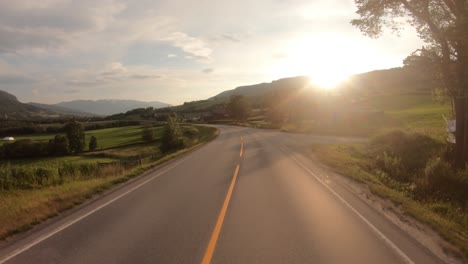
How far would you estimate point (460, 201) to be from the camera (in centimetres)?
1263

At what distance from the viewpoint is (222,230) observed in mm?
7637

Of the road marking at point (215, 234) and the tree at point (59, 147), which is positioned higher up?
the road marking at point (215, 234)

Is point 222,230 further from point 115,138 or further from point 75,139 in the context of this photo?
point 115,138

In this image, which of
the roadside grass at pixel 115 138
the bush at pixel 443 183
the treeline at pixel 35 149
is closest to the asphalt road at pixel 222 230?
the bush at pixel 443 183

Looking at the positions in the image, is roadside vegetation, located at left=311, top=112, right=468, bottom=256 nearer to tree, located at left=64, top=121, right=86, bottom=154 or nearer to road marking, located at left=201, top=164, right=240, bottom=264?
road marking, located at left=201, top=164, right=240, bottom=264

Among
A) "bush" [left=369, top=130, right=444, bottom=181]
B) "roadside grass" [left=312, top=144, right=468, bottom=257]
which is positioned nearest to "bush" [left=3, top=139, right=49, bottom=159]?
"bush" [left=369, top=130, right=444, bottom=181]

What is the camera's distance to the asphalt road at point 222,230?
245 inches

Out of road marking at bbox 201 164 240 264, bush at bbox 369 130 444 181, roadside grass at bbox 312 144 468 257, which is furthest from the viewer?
bush at bbox 369 130 444 181

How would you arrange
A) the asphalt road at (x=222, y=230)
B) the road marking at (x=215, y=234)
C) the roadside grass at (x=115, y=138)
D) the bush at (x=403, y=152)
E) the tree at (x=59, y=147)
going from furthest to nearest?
the roadside grass at (x=115, y=138)
the tree at (x=59, y=147)
the bush at (x=403, y=152)
the asphalt road at (x=222, y=230)
the road marking at (x=215, y=234)

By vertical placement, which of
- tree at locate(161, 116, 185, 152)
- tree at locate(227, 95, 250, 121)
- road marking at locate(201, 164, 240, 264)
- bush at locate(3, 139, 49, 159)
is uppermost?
tree at locate(227, 95, 250, 121)

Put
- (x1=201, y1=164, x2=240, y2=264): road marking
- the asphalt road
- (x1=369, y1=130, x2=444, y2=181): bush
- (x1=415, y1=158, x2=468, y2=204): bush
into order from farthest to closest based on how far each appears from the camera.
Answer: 1. (x1=369, y1=130, x2=444, y2=181): bush
2. (x1=415, y1=158, x2=468, y2=204): bush
3. the asphalt road
4. (x1=201, y1=164, x2=240, y2=264): road marking

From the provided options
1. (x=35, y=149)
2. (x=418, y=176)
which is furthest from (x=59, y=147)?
(x=418, y=176)

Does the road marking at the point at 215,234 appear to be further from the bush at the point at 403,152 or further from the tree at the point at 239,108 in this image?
the tree at the point at 239,108

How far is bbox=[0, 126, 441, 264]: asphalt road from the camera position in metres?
6.22
